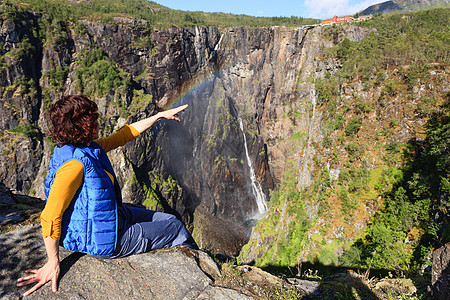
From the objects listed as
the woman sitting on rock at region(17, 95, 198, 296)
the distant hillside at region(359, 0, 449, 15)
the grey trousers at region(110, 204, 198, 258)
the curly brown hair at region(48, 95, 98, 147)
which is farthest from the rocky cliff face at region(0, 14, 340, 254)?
the distant hillside at region(359, 0, 449, 15)

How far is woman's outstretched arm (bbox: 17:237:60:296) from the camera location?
88.7 inches

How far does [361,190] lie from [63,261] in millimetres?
18438

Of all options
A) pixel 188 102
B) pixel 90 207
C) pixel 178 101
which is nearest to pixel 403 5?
pixel 188 102

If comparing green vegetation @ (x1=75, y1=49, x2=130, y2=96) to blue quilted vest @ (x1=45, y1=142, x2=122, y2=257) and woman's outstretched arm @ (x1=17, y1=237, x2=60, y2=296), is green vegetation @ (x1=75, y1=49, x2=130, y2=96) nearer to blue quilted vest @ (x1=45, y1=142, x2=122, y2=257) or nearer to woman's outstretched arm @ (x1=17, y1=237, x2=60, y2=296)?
blue quilted vest @ (x1=45, y1=142, x2=122, y2=257)

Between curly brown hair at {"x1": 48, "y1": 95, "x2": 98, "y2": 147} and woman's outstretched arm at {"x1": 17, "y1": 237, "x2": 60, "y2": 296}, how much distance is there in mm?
1092

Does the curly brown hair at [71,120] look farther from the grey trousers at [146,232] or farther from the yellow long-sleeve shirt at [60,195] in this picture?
the grey trousers at [146,232]

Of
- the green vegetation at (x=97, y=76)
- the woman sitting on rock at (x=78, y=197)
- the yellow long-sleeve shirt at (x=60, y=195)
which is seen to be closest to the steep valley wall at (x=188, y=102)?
the green vegetation at (x=97, y=76)

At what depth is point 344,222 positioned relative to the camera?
16078 millimetres

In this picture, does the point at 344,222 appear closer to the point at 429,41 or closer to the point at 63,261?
the point at 63,261

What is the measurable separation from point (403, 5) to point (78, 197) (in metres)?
205

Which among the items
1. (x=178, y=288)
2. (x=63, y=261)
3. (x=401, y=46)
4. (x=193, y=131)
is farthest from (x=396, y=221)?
(x=193, y=131)

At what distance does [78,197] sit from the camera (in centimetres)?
244

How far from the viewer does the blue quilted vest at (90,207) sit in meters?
2.38

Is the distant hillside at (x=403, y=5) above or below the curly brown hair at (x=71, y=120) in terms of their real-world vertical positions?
above
